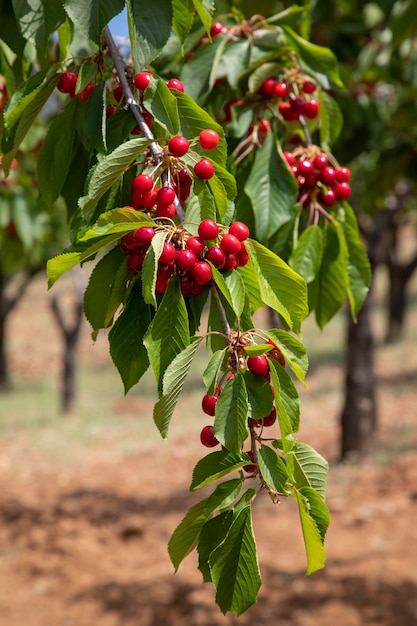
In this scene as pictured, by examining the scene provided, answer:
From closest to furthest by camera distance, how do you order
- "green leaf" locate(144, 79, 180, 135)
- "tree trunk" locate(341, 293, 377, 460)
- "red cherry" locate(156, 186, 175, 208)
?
1. "red cherry" locate(156, 186, 175, 208)
2. "green leaf" locate(144, 79, 180, 135)
3. "tree trunk" locate(341, 293, 377, 460)

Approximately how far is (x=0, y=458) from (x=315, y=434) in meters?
4.57

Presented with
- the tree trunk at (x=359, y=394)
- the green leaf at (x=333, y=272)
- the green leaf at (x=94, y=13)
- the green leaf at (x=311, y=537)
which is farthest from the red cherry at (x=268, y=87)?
the tree trunk at (x=359, y=394)

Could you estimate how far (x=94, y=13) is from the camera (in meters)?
1.25

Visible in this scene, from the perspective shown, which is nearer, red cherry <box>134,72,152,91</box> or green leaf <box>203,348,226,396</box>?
green leaf <box>203,348,226,396</box>

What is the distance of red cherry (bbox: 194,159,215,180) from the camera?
1.22 metres

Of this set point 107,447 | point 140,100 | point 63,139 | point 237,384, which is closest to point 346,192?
point 140,100

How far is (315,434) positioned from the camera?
973cm

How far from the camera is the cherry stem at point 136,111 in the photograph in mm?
1231

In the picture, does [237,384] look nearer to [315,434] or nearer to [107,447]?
[315,434]

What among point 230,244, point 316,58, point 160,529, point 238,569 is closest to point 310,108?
point 316,58

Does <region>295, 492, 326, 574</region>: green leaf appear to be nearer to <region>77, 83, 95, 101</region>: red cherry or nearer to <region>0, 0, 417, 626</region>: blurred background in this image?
<region>77, 83, 95, 101</region>: red cherry

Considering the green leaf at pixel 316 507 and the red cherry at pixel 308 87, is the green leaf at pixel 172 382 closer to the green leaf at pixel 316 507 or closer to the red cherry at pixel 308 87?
the green leaf at pixel 316 507

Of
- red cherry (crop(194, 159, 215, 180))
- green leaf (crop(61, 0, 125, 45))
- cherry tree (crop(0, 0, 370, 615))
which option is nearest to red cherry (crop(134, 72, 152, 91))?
cherry tree (crop(0, 0, 370, 615))

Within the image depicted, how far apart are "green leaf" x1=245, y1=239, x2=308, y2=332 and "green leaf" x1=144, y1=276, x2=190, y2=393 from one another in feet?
0.47
